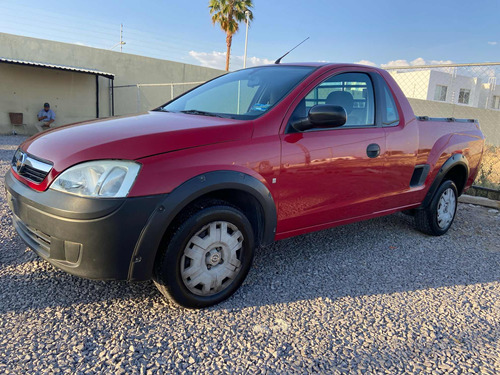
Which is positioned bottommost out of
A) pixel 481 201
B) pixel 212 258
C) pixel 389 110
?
pixel 481 201

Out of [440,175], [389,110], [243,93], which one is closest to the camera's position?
[243,93]

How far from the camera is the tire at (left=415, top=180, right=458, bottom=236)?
14.5ft

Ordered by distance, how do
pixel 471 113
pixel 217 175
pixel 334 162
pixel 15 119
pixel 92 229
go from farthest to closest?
pixel 471 113 < pixel 15 119 < pixel 334 162 < pixel 217 175 < pixel 92 229

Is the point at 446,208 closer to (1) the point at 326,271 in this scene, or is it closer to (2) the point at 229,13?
(1) the point at 326,271

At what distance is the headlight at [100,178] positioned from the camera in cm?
218

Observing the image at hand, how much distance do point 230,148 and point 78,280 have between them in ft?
5.05

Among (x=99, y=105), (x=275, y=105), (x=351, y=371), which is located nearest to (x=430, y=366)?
(x=351, y=371)

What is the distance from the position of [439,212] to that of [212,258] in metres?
3.10

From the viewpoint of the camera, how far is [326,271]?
342 cm

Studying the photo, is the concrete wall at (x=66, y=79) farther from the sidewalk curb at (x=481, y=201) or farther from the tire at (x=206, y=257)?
the tire at (x=206, y=257)

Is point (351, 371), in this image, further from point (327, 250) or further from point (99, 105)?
point (99, 105)

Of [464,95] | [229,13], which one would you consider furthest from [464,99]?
[229,13]

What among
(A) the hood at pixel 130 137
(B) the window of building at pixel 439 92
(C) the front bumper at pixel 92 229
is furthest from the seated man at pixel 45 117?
(B) the window of building at pixel 439 92

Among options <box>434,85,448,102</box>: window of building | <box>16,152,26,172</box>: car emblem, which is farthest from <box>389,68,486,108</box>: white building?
<box>16,152,26,172</box>: car emblem
